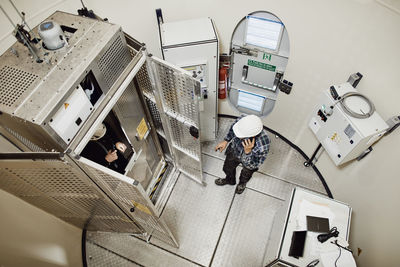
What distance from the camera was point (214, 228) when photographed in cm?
375

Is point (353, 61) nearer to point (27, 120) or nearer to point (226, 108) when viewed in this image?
point (226, 108)

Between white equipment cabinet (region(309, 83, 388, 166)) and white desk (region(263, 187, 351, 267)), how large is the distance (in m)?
0.57

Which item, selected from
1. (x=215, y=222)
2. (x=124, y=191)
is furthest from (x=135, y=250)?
(x=124, y=191)

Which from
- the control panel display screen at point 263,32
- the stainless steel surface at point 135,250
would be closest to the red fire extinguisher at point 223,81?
the control panel display screen at point 263,32

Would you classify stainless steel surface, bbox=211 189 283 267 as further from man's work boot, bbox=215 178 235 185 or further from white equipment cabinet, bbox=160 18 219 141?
white equipment cabinet, bbox=160 18 219 141

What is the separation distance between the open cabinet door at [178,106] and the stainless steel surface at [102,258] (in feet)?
5.30

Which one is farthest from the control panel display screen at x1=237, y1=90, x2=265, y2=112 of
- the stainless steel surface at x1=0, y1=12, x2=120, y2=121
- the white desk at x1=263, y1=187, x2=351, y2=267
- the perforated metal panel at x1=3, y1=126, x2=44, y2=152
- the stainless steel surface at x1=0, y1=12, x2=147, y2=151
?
the perforated metal panel at x1=3, y1=126, x2=44, y2=152

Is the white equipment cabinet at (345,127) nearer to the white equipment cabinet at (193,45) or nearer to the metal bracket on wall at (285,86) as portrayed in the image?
the metal bracket on wall at (285,86)

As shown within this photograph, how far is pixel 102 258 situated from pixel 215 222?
1661 mm

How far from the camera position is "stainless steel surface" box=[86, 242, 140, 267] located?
3.55 metres

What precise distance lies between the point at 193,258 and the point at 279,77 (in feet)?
9.29

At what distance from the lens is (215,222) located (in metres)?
3.80

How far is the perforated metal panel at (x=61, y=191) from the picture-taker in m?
2.00

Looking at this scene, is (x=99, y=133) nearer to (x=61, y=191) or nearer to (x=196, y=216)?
(x=61, y=191)
